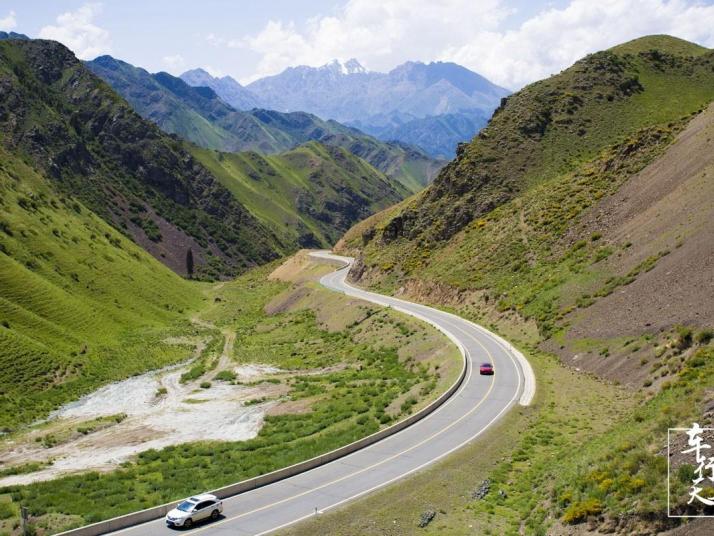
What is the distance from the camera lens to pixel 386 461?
31.0 m

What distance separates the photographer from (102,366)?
67.6 metres

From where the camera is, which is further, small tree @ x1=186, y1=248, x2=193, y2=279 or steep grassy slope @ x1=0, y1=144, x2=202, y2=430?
small tree @ x1=186, y1=248, x2=193, y2=279

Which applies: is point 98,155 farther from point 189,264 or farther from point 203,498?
point 203,498

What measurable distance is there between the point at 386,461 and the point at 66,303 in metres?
62.0

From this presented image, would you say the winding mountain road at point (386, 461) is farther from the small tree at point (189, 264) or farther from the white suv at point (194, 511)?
the small tree at point (189, 264)

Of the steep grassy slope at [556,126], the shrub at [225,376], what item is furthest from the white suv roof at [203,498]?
the steep grassy slope at [556,126]

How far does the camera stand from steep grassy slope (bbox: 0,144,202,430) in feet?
197

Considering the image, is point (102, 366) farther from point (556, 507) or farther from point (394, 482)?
point (556, 507)

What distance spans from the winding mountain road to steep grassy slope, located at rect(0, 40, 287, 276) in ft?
425

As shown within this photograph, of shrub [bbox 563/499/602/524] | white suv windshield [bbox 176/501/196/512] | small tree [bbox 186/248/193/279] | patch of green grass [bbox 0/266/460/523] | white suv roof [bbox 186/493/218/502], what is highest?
small tree [bbox 186/248/193/279]

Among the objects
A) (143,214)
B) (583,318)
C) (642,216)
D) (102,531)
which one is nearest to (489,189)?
(642,216)

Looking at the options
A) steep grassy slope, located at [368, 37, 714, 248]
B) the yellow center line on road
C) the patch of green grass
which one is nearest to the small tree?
steep grassy slope, located at [368, 37, 714, 248]

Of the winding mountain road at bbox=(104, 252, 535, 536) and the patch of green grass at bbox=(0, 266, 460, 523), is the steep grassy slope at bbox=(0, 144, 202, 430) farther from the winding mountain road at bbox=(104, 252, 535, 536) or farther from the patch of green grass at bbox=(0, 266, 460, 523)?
the winding mountain road at bbox=(104, 252, 535, 536)

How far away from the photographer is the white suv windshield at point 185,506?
81.5 feet
